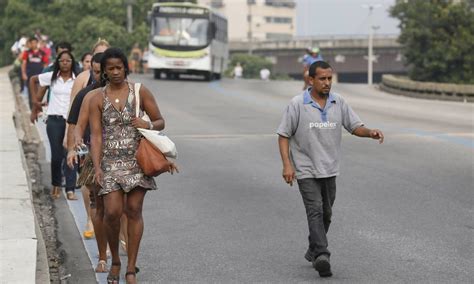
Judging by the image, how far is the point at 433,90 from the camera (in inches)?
1542

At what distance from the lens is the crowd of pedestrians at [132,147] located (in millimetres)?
7102

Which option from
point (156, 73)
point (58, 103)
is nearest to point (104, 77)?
point (58, 103)

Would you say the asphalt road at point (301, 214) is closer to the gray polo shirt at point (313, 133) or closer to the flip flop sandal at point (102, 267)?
the flip flop sandal at point (102, 267)

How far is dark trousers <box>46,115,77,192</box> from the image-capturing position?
38.5 ft

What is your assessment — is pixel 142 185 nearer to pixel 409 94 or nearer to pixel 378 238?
pixel 378 238

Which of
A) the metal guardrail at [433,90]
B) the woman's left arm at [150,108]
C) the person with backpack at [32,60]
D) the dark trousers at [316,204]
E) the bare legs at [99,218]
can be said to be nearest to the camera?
the woman's left arm at [150,108]

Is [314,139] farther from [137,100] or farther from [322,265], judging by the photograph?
[137,100]

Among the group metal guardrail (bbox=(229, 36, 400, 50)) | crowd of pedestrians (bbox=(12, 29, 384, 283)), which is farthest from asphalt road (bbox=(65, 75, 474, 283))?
metal guardrail (bbox=(229, 36, 400, 50))

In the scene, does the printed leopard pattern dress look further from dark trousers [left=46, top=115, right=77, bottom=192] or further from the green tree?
the green tree

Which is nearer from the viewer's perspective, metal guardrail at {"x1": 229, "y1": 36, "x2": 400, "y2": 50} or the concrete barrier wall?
the concrete barrier wall

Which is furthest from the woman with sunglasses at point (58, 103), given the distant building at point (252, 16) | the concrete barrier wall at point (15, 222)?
the distant building at point (252, 16)

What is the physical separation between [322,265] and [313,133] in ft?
3.33

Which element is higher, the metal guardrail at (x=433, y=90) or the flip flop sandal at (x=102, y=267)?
the flip flop sandal at (x=102, y=267)

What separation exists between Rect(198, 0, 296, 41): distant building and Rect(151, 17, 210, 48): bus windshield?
135860 mm
